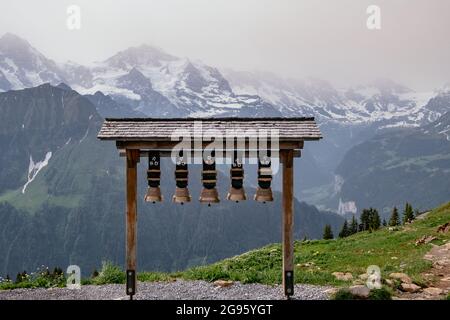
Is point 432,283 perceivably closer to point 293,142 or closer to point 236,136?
point 293,142

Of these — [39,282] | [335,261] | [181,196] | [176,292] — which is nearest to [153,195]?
[181,196]

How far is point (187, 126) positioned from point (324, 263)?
14.5 m

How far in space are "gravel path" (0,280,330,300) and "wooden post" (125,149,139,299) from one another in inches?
27.3

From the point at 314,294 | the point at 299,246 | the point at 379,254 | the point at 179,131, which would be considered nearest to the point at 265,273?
the point at 314,294

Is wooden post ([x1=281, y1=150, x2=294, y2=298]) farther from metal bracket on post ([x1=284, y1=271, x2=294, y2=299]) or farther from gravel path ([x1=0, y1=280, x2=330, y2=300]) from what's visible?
gravel path ([x1=0, y1=280, x2=330, y2=300])

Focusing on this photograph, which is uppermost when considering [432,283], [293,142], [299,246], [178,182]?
[293,142]

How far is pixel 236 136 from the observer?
16.9m

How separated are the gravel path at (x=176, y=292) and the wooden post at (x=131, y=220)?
693 mm

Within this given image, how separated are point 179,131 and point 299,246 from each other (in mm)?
25021

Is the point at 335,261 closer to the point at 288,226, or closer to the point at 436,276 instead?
the point at 436,276

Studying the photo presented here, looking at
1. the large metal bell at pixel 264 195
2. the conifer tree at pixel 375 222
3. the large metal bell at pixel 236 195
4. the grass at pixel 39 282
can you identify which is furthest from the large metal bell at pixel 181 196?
the conifer tree at pixel 375 222

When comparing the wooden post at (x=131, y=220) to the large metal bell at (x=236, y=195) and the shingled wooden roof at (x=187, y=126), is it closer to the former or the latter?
the shingled wooden roof at (x=187, y=126)

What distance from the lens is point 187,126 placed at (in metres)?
17.5
